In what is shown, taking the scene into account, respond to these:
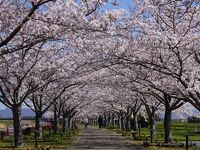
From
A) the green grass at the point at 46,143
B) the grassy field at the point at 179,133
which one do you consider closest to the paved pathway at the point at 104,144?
the green grass at the point at 46,143

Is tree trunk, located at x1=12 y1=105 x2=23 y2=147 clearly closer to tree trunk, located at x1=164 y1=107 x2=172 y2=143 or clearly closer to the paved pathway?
the paved pathway

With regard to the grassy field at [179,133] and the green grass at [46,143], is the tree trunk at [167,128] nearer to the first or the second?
the grassy field at [179,133]

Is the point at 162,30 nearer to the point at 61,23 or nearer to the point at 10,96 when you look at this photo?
the point at 61,23

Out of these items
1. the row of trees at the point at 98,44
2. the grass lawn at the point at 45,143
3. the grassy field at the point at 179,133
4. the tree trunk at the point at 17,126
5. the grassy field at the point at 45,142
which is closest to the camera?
the row of trees at the point at 98,44

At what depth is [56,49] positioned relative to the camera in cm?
2136

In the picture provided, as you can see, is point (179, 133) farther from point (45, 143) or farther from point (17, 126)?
point (17, 126)

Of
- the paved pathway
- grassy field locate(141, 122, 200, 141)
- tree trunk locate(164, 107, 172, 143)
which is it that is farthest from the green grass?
grassy field locate(141, 122, 200, 141)

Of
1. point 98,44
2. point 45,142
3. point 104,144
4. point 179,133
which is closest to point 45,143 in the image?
point 45,142

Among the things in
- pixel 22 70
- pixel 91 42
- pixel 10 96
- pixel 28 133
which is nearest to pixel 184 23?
pixel 91 42

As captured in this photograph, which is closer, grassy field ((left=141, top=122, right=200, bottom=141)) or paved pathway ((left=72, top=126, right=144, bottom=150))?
paved pathway ((left=72, top=126, right=144, bottom=150))

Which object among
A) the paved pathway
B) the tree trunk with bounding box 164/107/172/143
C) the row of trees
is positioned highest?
the row of trees

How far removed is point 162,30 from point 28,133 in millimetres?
29576

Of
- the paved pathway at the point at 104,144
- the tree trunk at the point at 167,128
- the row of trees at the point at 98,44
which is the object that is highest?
the row of trees at the point at 98,44

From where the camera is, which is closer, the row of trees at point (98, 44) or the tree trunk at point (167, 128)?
the row of trees at point (98, 44)
